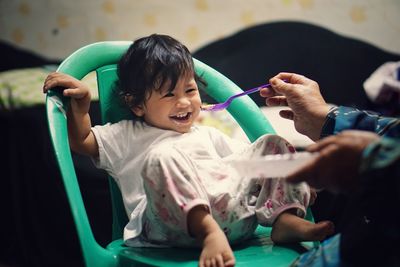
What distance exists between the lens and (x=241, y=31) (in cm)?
223

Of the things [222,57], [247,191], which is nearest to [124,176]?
[247,191]

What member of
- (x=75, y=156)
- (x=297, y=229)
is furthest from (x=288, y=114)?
(x=75, y=156)

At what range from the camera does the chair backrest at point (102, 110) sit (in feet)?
2.87

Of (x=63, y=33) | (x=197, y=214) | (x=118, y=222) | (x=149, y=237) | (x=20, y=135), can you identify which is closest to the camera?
(x=197, y=214)

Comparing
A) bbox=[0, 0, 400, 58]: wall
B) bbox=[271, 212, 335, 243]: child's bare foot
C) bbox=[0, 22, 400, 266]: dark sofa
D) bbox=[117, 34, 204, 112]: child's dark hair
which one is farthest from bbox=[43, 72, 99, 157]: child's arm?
bbox=[0, 0, 400, 58]: wall

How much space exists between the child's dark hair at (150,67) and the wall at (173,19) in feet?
3.93

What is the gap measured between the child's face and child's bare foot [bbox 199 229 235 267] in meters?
0.31

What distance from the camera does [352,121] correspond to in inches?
36.0

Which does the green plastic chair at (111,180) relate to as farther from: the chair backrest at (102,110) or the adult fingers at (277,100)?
the adult fingers at (277,100)

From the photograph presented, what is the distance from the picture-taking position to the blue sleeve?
2.86ft

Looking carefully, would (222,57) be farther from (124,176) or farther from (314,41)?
(124,176)

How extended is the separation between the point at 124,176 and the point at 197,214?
0.25m

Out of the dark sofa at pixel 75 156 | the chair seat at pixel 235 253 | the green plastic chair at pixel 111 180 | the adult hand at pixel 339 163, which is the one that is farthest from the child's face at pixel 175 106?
the dark sofa at pixel 75 156

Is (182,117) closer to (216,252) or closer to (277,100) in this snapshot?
(277,100)
